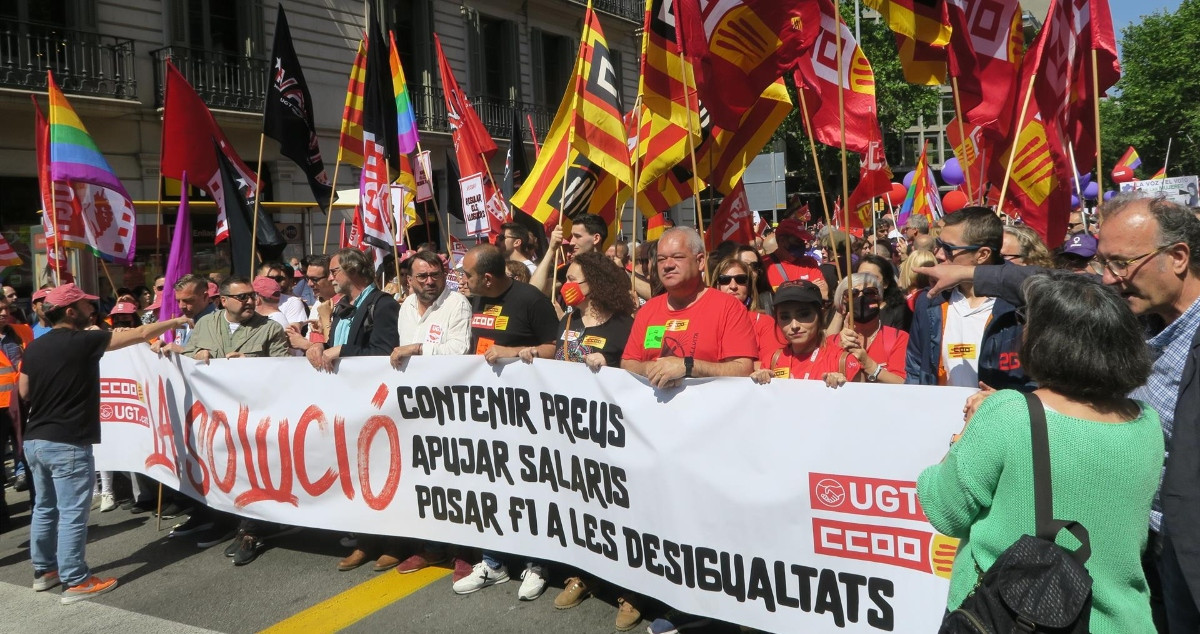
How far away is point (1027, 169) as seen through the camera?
6.40 metres

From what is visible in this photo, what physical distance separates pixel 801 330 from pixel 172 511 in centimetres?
509

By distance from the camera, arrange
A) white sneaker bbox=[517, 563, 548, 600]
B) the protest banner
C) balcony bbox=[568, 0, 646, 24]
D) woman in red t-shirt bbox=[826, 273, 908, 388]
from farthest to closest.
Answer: balcony bbox=[568, 0, 646, 24] < the protest banner < white sneaker bbox=[517, 563, 548, 600] < woman in red t-shirt bbox=[826, 273, 908, 388]

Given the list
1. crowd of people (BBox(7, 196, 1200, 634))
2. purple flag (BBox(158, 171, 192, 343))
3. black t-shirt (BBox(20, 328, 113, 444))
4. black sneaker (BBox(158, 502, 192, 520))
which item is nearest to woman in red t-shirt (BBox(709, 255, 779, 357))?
crowd of people (BBox(7, 196, 1200, 634))

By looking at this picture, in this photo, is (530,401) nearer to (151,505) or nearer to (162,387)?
(162,387)

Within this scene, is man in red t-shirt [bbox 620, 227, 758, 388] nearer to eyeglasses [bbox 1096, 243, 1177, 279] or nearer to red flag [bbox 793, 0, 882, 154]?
eyeglasses [bbox 1096, 243, 1177, 279]

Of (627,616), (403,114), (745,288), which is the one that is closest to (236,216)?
(403,114)

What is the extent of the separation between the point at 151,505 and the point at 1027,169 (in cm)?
677

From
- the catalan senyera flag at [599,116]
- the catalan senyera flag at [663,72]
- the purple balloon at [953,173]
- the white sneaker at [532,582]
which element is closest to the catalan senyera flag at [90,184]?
the catalan senyera flag at [599,116]

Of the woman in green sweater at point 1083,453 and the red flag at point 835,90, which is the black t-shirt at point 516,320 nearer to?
the red flag at point 835,90

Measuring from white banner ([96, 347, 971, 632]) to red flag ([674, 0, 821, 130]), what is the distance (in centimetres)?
216

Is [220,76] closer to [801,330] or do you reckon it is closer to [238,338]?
[238,338]

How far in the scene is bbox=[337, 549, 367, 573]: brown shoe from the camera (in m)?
5.45

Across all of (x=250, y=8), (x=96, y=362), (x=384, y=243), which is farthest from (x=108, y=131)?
(x=96, y=362)

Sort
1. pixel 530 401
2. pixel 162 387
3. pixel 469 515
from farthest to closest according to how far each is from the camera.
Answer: pixel 162 387
pixel 469 515
pixel 530 401
